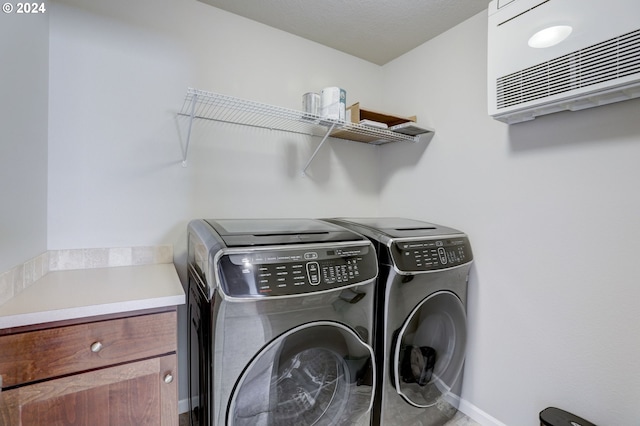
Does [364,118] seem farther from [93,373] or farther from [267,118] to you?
[93,373]

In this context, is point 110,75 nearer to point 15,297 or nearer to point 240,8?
point 240,8

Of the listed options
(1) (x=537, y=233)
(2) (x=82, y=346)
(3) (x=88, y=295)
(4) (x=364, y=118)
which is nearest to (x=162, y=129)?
(3) (x=88, y=295)

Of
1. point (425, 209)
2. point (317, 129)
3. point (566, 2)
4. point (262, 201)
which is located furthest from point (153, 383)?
point (566, 2)

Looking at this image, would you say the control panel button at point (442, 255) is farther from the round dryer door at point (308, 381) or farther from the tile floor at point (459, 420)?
the tile floor at point (459, 420)

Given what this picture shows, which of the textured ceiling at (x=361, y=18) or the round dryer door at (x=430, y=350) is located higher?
the textured ceiling at (x=361, y=18)

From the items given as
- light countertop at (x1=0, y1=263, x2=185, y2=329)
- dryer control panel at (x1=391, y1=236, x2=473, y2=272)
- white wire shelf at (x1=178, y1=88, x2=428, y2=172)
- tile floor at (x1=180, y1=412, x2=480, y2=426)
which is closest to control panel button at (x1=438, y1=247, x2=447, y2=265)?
dryer control panel at (x1=391, y1=236, x2=473, y2=272)

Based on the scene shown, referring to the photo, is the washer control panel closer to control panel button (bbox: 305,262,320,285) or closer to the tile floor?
control panel button (bbox: 305,262,320,285)

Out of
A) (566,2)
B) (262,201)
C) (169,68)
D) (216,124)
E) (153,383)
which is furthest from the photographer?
(262,201)

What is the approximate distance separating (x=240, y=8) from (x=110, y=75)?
2.67 ft

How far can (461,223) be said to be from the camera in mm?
1808

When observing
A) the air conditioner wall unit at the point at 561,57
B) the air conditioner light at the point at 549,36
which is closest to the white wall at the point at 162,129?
the air conditioner wall unit at the point at 561,57

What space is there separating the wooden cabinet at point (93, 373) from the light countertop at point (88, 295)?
0.14 ft

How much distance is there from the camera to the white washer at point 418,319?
1.34 metres

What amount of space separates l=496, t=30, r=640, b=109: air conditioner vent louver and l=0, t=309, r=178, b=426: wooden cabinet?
1.70 meters
